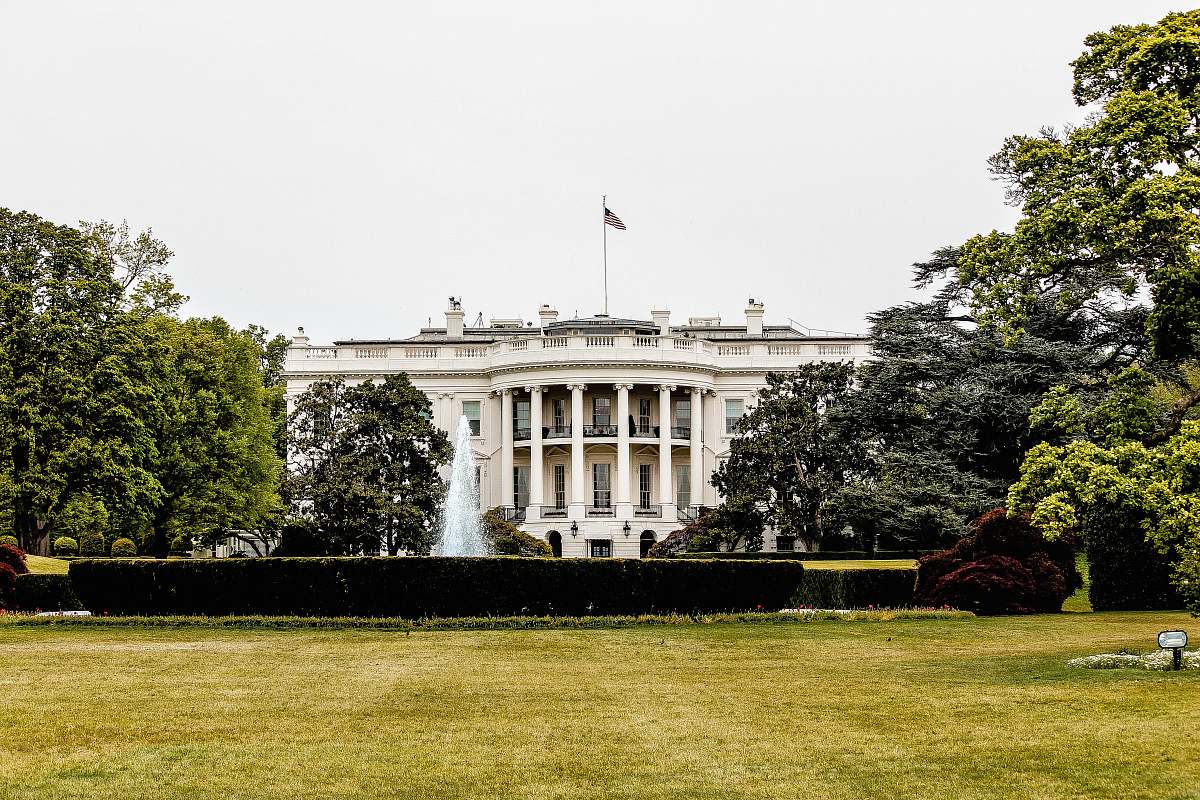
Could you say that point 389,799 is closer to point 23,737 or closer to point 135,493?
point 23,737

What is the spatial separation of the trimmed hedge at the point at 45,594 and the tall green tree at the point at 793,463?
1173 inches

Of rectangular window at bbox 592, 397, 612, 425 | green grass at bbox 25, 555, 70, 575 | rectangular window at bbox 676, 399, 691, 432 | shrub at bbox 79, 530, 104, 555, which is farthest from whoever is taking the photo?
rectangular window at bbox 676, 399, 691, 432

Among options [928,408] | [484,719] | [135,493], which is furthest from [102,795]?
[928,408]

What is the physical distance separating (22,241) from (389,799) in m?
37.3

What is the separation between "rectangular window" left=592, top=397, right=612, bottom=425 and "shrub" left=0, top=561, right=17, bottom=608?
4161cm

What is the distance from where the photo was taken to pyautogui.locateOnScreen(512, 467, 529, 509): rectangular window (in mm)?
69625

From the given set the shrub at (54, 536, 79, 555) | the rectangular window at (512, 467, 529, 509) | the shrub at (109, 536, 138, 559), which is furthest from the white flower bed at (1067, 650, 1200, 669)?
the rectangular window at (512, 467, 529, 509)

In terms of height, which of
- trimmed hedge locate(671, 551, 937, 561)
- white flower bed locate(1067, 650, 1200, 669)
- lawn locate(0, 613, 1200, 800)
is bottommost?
lawn locate(0, 613, 1200, 800)

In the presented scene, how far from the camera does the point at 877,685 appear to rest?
15922 mm

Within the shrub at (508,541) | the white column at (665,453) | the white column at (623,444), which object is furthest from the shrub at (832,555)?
the white column at (665,453)

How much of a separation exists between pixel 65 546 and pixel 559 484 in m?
22.8

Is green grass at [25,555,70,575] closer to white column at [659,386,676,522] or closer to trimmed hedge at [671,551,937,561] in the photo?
trimmed hedge at [671,551,937,561]

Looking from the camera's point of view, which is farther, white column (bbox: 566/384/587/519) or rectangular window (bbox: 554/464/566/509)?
rectangular window (bbox: 554/464/566/509)

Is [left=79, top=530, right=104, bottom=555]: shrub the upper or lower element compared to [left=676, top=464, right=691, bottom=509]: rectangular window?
lower
